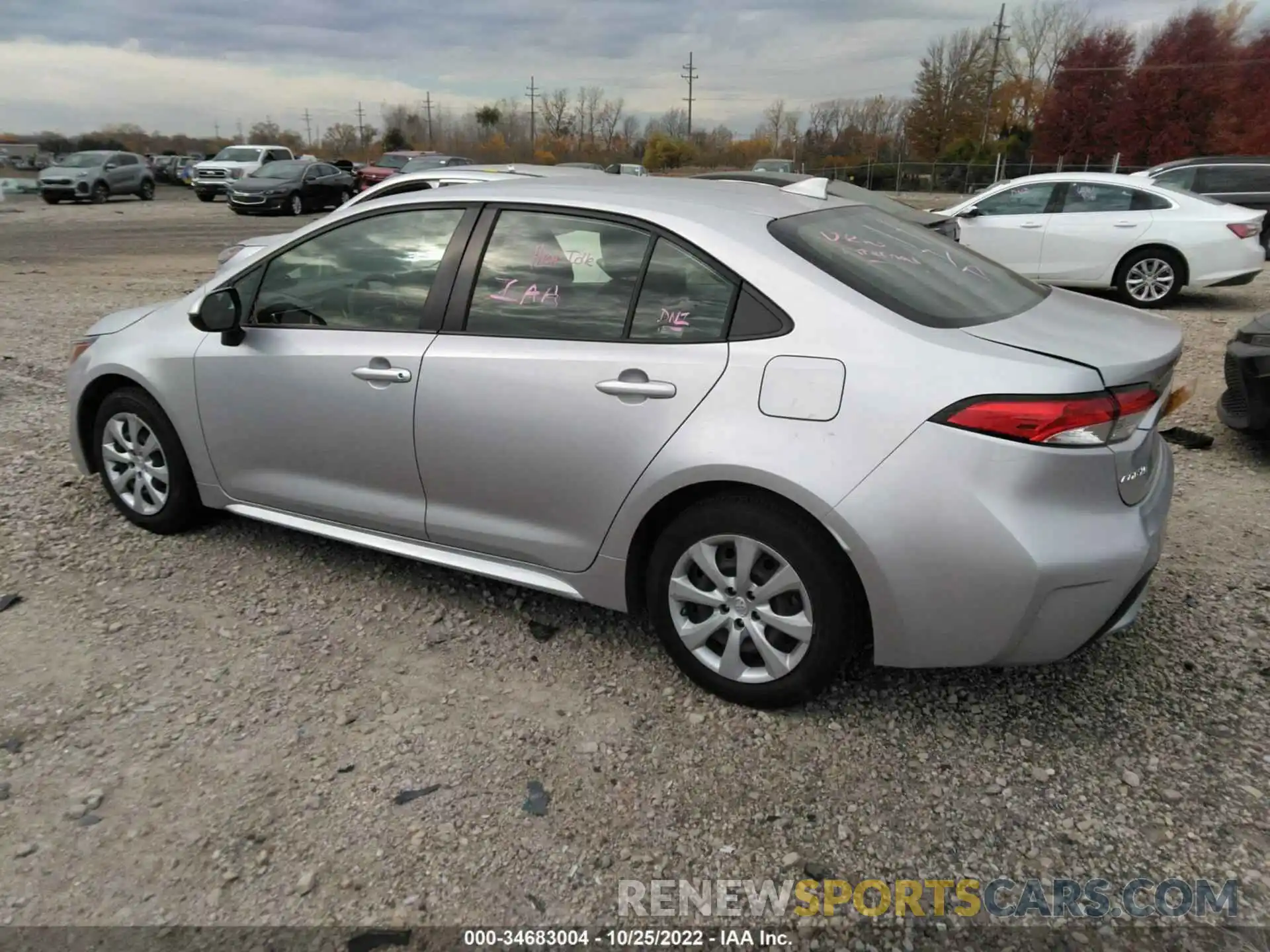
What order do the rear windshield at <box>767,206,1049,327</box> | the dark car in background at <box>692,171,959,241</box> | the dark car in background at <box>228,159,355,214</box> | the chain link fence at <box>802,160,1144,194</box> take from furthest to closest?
the chain link fence at <box>802,160,1144,194</box>, the dark car in background at <box>228,159,355,214</box>, the dark car in background at <box>692,171,959,241</box>, the rear windshield at <box>767,206,1049,327</box>

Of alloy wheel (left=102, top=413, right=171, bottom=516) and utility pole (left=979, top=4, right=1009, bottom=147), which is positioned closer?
alloy wheel (left=102, top=413, right=171, bottom=516)

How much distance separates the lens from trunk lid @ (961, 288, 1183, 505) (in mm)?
2596

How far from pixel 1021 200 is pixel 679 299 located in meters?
9.84

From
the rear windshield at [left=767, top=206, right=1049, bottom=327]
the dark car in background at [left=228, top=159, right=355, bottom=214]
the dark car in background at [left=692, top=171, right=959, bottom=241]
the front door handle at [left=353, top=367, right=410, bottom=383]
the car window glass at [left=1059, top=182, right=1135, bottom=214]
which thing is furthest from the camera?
the dark car in background at [left=228, top=159, right=355, bottom=214]

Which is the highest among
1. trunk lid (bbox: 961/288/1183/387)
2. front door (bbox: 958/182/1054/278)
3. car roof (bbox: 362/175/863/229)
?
car roof (bbox: 362/175/863/229)

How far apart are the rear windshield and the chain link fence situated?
1610 inches

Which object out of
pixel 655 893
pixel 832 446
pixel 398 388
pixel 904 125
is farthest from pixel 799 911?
pixel 904 125

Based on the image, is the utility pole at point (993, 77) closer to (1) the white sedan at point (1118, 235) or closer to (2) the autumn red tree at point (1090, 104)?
(2) the autumn red tree at point (1090, 104)

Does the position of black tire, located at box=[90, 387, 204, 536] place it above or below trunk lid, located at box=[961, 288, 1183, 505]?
below

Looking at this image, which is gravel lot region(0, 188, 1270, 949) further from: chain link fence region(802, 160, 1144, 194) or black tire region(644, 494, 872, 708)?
chain link fence region(802, 160, 1144, 194)

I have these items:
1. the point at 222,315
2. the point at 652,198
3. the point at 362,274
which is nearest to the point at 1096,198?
the point at 652,198

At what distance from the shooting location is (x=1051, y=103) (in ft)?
163

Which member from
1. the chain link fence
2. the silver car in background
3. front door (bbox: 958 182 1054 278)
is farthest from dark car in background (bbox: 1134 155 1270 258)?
the chain link fence

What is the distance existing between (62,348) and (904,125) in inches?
2581
